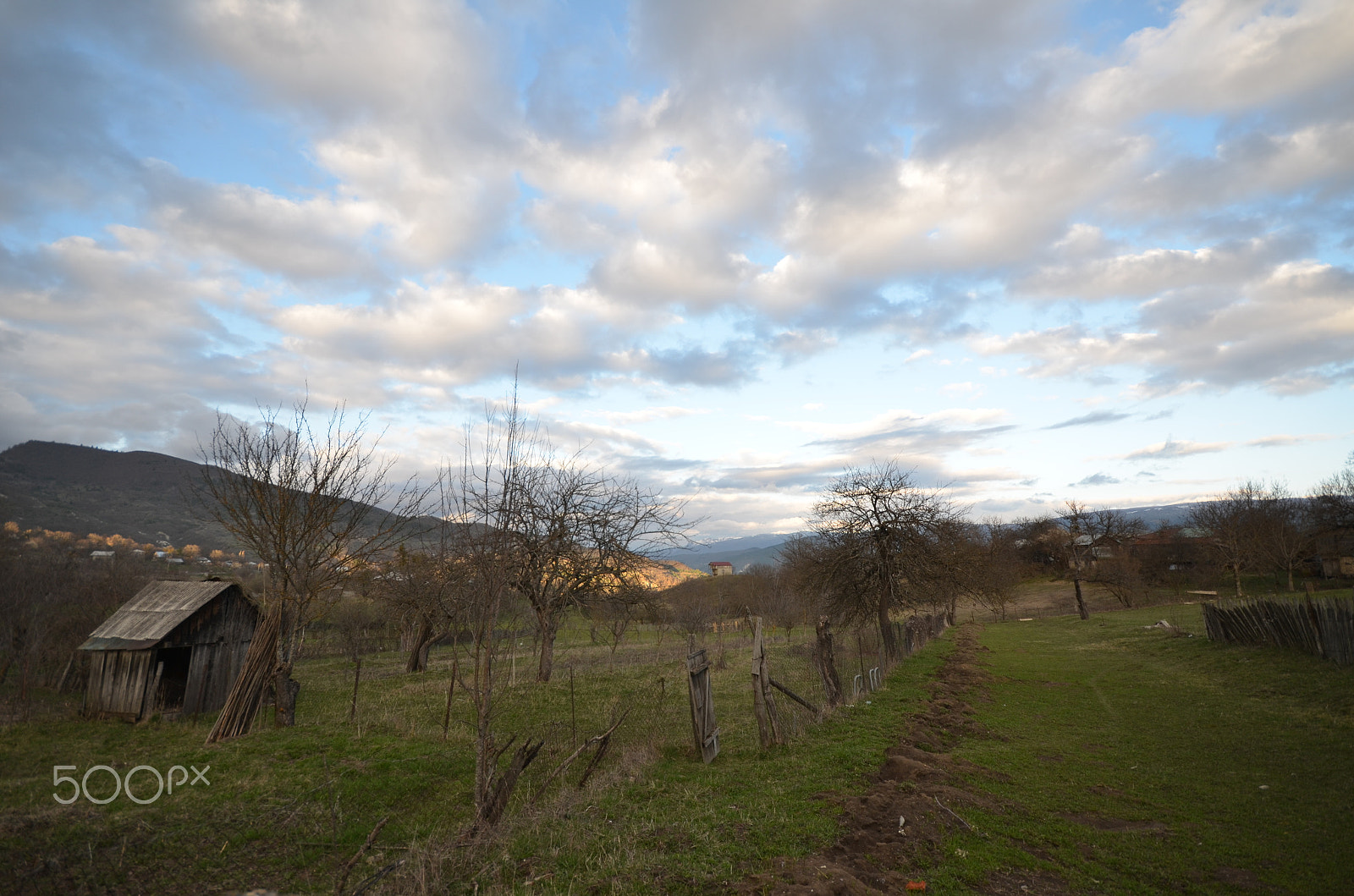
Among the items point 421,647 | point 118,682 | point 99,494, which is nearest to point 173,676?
point 118,682

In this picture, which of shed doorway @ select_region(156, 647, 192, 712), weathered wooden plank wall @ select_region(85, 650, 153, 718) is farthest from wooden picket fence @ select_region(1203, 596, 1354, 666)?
weathered wooden plank wall @ select_region(85, 650, 153, 718)

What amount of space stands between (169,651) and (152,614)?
45.0 inches

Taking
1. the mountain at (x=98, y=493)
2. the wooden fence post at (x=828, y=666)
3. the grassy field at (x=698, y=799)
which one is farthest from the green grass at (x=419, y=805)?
the mountain at (x=98, y=493)

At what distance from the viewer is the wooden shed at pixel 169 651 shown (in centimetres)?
1555

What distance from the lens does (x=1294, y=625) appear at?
48.8 ft

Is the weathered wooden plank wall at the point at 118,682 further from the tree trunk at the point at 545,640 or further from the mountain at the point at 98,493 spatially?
the mountain at the point at 98,493

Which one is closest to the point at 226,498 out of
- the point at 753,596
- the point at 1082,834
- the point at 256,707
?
the point at 256,707

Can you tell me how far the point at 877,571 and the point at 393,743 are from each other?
641 inches

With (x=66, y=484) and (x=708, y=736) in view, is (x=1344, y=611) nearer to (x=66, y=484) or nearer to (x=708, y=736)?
(x=708, y=736)

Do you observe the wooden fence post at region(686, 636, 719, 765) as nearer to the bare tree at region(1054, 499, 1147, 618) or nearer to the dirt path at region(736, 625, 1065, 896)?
the dirt path at region(736, 625, 1065, 896)

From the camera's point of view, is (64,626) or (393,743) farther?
(64,626)

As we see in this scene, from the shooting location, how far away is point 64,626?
22.6m

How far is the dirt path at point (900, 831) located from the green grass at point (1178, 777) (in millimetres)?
256

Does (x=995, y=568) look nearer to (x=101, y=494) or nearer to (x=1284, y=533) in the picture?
(x=1284, y=533)
